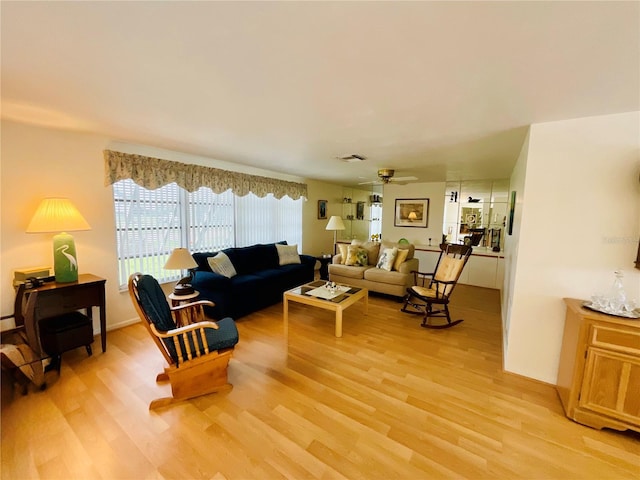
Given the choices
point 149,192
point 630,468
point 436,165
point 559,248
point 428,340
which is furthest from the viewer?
point 436,165

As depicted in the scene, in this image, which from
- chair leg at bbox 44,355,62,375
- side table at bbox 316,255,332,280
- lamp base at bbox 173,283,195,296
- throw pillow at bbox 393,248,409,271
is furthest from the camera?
side table at bbox 316,255,332,280

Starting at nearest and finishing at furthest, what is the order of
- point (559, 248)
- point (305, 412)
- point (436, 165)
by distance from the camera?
point (305, 412) → point (559, 248) → point (436, 165)

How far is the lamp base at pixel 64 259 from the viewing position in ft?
8.38

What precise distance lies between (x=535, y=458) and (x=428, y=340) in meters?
1.48

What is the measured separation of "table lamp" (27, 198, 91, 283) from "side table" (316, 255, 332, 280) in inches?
149

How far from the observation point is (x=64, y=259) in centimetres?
257

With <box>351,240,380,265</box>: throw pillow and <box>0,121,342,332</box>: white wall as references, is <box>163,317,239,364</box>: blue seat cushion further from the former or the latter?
<box>351,240,380,265</box>: throw pillow

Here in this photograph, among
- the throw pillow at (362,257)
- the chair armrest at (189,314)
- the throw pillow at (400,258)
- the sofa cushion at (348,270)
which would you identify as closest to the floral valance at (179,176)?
the chair armrest at (189,314)

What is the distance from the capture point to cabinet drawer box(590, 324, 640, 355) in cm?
172

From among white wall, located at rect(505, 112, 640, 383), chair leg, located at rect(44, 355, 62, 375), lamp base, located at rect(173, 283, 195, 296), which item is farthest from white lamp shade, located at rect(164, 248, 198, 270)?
white wall, located at rect(505, 112, 640, 383)

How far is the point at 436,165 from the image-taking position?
13.4 feet

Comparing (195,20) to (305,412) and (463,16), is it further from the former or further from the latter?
(305,412)

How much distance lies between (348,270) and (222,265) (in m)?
2.15

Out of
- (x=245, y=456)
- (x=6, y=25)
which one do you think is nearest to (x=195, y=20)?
(x=6, y=25)
